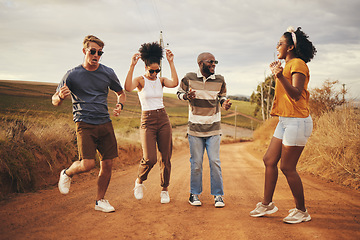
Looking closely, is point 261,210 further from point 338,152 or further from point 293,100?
point 338,152

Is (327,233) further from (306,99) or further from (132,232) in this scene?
(132,232)

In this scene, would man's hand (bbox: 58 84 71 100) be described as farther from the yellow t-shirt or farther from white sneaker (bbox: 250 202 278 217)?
white sneaker (bbox: 250 202 278 217)

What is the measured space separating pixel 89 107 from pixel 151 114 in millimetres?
1090

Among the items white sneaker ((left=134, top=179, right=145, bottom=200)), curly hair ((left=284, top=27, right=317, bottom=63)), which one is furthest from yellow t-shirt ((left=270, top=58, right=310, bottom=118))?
white sneaker ((left=134, top=179, right=145, bottom=200))

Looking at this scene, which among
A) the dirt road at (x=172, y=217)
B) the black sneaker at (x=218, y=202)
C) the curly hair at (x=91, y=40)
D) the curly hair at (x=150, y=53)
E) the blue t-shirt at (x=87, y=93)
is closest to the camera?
the dirt road at (x=172, y=217)

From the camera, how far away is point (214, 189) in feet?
16.5

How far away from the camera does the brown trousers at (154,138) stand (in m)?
5.02

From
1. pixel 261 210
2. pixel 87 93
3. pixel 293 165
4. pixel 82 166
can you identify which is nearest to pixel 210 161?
pixel 261 210

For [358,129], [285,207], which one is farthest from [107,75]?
[358,129]

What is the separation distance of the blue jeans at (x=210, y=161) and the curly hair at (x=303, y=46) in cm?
188

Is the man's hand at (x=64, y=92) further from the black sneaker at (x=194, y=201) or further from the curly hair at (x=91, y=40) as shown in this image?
Answer: the black sneaker at (x=194, y=201)

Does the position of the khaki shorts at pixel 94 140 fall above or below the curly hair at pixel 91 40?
below

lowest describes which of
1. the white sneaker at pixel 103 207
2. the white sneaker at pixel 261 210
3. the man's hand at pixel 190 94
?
the white sneaker at pixel 103 207

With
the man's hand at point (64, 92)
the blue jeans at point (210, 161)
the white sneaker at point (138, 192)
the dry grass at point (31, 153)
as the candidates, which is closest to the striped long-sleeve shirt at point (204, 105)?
the blue jeans at point (210, 161)
